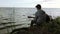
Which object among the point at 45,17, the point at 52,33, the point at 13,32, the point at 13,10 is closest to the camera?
the point at 52,33

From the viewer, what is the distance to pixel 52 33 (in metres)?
5.56

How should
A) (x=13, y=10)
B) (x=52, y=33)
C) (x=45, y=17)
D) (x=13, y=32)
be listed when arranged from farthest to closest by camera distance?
1. (x=45, y=17)
2. (x=13, y=32)
3. (x=13, y=10)
4. (x=52, y=33)

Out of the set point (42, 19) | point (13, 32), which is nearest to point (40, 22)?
point (42, 19)

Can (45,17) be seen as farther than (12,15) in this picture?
Yes

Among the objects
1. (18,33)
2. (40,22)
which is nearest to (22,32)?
(18,33)

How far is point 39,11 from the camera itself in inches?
319

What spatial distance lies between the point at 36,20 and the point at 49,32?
2.68 meters

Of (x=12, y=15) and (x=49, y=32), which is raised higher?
(x=12, y=15)

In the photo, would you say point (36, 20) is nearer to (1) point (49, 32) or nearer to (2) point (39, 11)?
(2) point (39, 11)

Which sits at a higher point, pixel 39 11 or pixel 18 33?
pixel 39 11

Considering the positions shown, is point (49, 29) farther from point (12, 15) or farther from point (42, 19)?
point (42, 19)

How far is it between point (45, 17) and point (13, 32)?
7.10ft

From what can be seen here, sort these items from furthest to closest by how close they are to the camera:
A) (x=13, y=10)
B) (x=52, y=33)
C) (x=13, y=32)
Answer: (x=13, y=32) → (x=13, y=10) → (x=52, y=33)

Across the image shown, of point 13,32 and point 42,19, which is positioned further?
point 42,19
